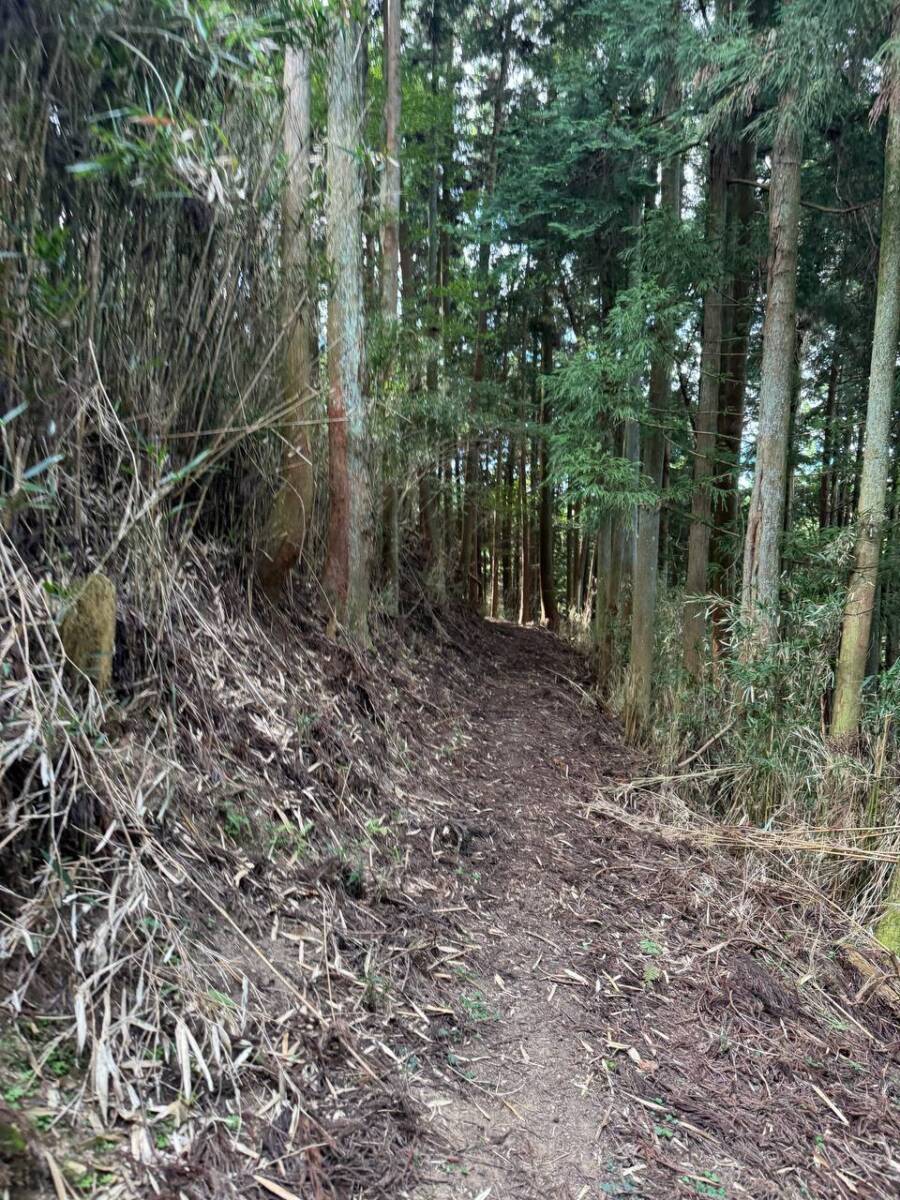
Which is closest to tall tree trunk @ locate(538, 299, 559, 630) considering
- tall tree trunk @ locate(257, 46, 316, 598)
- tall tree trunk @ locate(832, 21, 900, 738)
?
tall tree trunk @ locate(832, 21, 900, 738)

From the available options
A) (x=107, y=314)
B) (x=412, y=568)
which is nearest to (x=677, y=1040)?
(x=107, y=314)

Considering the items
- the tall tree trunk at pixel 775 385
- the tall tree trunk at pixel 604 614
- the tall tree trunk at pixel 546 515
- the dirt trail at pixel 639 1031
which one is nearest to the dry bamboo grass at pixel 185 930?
the dirt trail at pixel 639 1031

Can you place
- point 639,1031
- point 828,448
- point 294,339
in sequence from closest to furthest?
point 639,1031 < point 294,339 < point 828,448

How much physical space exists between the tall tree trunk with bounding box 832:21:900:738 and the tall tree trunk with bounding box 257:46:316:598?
159 inches

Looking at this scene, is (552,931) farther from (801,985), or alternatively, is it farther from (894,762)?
(894,762)

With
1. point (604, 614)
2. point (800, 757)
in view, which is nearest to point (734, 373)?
point (604, 614)

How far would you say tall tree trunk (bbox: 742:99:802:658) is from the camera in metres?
5.58

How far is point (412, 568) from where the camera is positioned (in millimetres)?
9297

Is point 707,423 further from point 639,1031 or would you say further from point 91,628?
point 91,628

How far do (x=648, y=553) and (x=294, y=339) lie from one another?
4781 mm

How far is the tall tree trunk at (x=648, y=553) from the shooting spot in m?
7.25

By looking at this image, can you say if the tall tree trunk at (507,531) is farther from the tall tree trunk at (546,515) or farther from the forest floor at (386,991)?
the forest floor at (386,991)

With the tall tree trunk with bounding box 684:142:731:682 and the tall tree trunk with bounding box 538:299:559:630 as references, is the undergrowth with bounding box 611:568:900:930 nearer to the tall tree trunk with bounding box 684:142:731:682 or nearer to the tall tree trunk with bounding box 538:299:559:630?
the tall tree trunk with bounding box 684:142:731:682

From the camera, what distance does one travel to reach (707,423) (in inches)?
286
